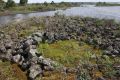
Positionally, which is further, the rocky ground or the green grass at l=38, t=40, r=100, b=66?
the green grass at l=38, t=40, r=100, b=66

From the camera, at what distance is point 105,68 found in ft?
59.9

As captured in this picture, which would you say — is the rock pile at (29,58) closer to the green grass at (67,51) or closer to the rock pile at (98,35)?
the green grass at (67,51)

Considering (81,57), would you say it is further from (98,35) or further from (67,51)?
(98,35)

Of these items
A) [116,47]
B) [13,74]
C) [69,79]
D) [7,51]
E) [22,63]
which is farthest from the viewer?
[116,47]

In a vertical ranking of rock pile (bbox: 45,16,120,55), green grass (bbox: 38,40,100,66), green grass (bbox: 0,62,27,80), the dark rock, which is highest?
rock pile (bbox: 45,16,120,55)

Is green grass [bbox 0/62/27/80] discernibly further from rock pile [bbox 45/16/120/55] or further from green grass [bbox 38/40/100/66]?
rock pile [bbox 45/16/120/55]

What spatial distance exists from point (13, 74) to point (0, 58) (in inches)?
123

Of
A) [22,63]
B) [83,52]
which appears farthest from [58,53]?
[22,63]

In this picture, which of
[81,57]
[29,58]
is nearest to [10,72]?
[29,58]

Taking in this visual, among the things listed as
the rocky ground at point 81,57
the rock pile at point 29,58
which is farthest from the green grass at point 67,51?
the rock pile at point 29,58

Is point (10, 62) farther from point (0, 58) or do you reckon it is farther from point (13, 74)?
point (13, 74)

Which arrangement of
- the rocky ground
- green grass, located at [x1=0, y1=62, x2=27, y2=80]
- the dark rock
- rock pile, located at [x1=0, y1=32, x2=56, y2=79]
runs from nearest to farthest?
the dark rock < green grass, located at [x1=0, y1=62, x2=27, y2=80] < the rocky ground < rock pile, located at [x1=0, y1=32, x2=56, y2=79]

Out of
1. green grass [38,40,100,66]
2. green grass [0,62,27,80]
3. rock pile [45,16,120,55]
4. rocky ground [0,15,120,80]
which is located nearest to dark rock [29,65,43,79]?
rocky ground [0,15,120,80]

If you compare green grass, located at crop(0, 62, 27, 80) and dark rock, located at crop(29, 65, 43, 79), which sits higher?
dark rock, located at crop(29, 65, 43, 79)
